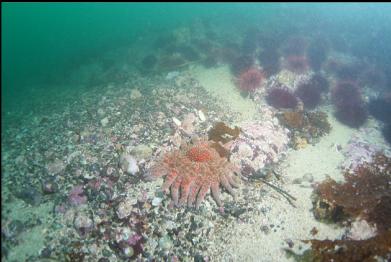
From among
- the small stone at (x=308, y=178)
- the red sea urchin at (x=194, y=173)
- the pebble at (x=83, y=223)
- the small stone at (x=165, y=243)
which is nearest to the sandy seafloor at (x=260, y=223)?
the small stone at (x=308, y=178)

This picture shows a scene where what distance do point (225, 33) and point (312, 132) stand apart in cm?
1509

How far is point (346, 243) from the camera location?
20.4 feet

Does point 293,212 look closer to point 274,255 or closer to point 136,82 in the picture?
point 274,255

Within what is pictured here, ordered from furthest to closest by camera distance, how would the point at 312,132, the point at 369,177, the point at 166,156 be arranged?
the point at 312,132
the point at 369,177
the point at 166,156

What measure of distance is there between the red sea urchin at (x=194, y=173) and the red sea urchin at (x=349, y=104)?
650cm

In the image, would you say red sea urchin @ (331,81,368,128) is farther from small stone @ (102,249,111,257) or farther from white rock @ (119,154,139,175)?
small stone @ (102,249,111,257)

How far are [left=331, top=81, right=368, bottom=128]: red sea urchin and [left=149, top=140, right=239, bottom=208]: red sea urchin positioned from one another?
21.3 feet

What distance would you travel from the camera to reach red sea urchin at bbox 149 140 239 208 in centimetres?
691

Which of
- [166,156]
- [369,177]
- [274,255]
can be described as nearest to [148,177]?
[166,156]

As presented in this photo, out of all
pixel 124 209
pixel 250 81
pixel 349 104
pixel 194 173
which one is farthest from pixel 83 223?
pixel 349 104

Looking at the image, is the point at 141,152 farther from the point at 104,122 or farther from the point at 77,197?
the point at 104,122

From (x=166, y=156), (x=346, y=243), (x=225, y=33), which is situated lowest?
(x=225, y=33)

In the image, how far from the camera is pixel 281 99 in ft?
39.1

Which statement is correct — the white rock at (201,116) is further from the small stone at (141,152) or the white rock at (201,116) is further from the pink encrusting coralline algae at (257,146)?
the small stone at (141,152)
